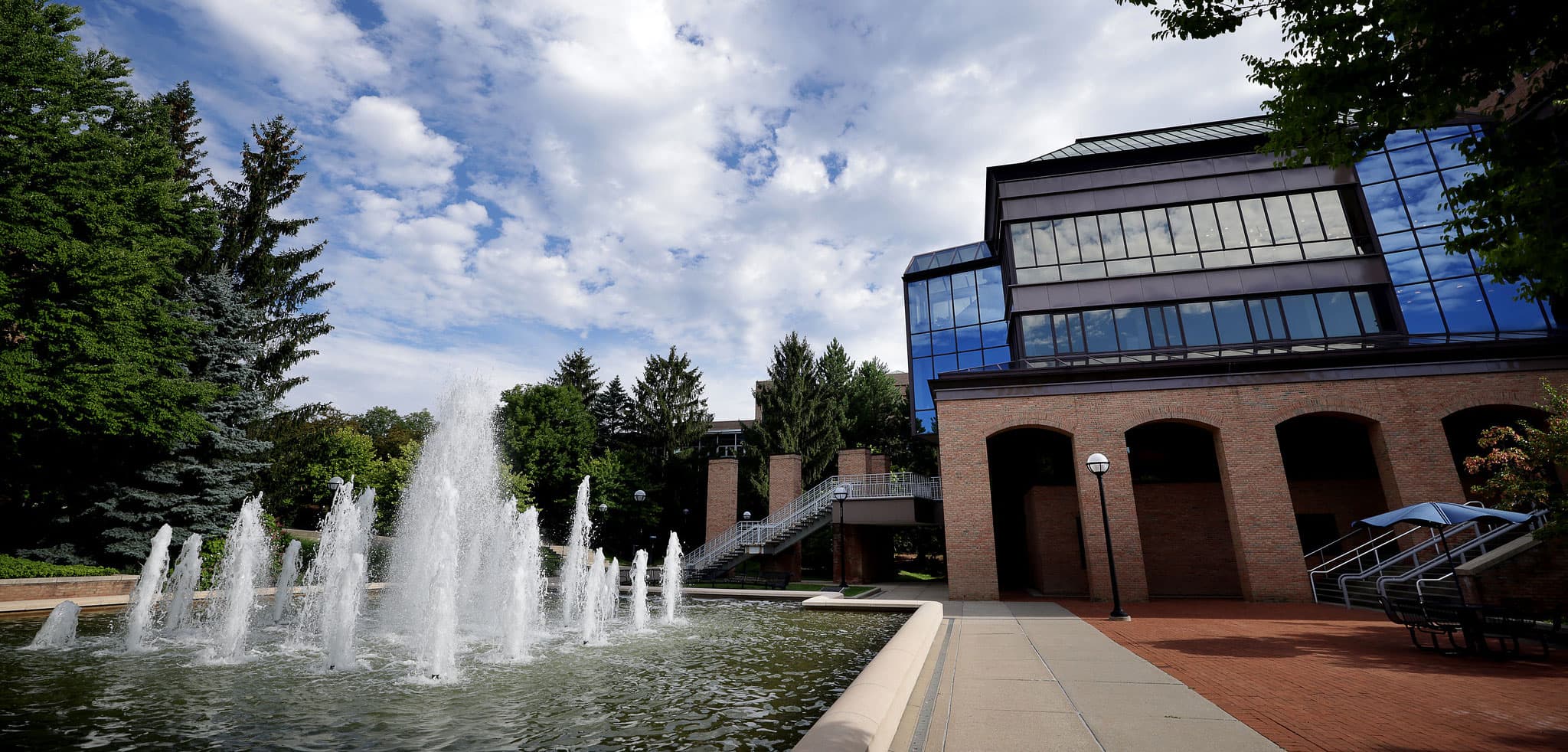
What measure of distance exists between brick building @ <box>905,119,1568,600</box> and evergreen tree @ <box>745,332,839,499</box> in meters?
14.5

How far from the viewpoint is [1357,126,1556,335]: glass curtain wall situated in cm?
2103

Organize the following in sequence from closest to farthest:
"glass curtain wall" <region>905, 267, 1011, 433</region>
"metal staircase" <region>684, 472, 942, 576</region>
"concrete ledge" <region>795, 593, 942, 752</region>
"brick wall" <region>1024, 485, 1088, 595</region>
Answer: "concrete ledge" <region>795, 593, 942, 752</region>, "brick wall" <region>1024, 485, 1088, 595</region>, "metal staircase" <region>684, 472, 942, 576</region>, "glass curtain wall" <region>905, 267, 1011, 433</region>

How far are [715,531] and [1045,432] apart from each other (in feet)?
59.6

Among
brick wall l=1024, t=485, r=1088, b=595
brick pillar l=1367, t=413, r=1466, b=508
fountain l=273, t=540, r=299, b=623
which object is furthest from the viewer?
brick wall l=1024, t=485, r=1088, b=595

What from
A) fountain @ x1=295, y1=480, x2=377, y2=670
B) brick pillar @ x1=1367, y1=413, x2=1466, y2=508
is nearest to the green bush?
fountain @ x1=295, y1=480, x2=377, y2=670

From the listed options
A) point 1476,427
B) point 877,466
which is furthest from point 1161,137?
point 877,466

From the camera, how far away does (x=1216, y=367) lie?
18.8 m

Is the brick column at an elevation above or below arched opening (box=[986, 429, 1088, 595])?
above

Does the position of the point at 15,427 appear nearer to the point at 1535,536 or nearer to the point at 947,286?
the point at 947,286

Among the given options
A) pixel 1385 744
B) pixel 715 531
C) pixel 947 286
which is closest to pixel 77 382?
pixel 715 531

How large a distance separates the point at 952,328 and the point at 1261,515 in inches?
657

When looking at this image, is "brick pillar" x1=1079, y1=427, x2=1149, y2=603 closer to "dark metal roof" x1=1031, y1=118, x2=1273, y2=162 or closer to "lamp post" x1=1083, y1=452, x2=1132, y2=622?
"lamp post" x1=1083, y1=452, x2=1132, y2=622

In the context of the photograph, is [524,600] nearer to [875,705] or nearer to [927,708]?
[927,708]

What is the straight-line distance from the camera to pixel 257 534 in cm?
1362
